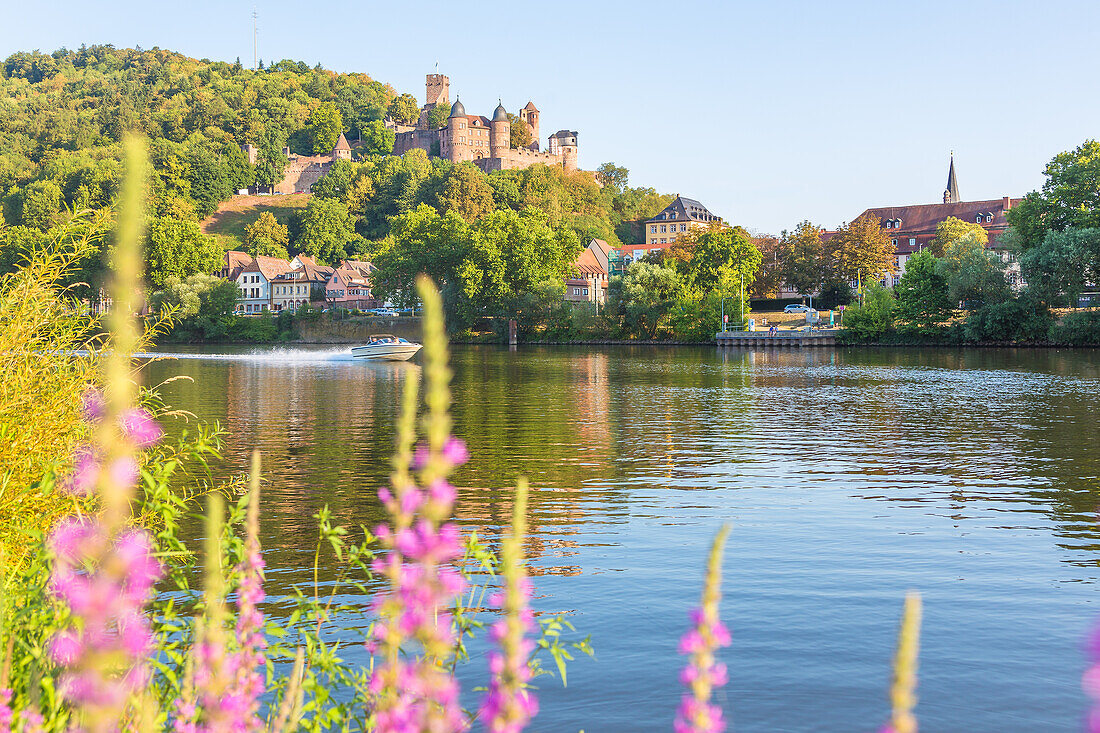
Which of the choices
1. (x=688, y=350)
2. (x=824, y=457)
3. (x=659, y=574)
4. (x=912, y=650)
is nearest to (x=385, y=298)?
(x=688, y=350)

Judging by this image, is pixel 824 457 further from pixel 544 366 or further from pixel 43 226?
pixel 43 226

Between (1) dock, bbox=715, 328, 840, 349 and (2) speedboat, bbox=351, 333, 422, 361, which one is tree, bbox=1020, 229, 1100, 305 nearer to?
(1) dock, bbox=715, 328, 840, 349

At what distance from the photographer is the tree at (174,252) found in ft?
392

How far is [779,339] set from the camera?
94.9 metres

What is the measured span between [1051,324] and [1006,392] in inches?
1590

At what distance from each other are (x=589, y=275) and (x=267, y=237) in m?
57.0

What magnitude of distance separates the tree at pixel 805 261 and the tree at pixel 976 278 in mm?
30559

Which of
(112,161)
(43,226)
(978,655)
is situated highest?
(112,161)

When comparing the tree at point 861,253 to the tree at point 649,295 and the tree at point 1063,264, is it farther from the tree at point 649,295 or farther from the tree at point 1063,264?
the tree at point 1063,264

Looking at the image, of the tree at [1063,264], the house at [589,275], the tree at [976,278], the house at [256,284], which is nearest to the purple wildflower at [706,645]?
the tree at [1063,264]

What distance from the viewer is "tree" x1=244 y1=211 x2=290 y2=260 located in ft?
536

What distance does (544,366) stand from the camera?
6619cm

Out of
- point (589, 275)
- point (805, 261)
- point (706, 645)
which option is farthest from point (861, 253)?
point (706, 645)

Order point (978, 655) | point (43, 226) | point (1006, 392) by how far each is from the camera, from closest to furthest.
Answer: point (978, 655) → point (1006, 392) → point (43, 226)
